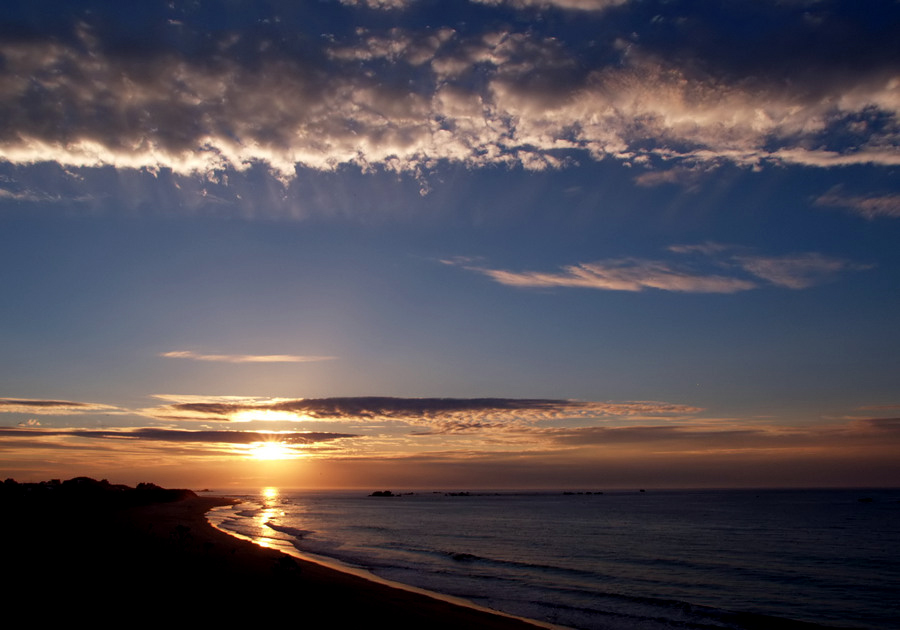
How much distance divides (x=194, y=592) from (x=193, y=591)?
0.16 meters

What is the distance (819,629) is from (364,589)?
17.0 metres

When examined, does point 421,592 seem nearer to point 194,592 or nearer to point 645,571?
point 194,592

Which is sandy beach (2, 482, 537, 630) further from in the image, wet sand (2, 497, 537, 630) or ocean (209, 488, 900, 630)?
ocean (209, 488, 900, 630)

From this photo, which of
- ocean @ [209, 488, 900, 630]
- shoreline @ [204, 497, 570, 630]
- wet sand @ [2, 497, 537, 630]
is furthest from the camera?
ocean @ [209, 488, 900, 630]

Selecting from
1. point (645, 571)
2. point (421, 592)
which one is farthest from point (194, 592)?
point (645, 571)

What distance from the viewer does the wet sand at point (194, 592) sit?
1595 cm

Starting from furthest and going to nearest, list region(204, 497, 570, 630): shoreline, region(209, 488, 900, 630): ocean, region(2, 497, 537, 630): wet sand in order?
region(209, 488, 900, 630): ocean, region(204, 497, 570, 630): shoreline, region(2, 497, 537, 630): wet sand

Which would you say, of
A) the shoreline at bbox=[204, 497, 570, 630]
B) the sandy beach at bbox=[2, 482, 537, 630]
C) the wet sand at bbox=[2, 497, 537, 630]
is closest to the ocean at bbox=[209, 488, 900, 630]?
the shoreline at bbox=[204, 497, 570, 630]

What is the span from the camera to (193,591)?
1884 cm

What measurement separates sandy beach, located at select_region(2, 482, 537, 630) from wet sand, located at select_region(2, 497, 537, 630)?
1.1 inches

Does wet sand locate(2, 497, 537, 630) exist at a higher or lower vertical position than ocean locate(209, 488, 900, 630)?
higher

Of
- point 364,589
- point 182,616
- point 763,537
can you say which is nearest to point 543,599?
point 364,589

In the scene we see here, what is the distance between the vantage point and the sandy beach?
1603 centimetres

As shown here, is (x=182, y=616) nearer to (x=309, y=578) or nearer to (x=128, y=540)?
(x=309, y=578)
